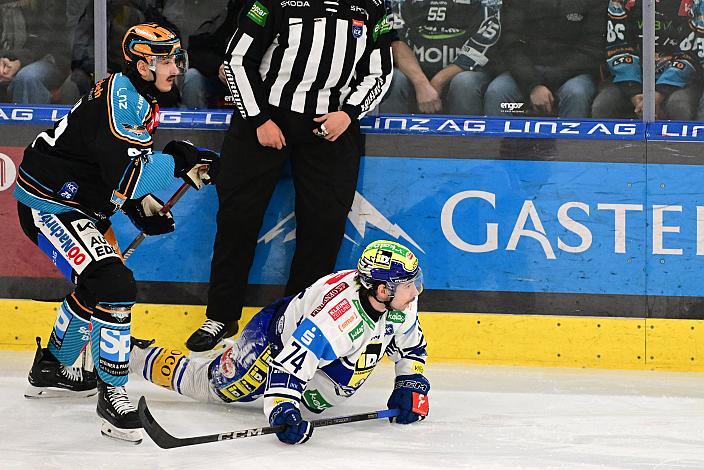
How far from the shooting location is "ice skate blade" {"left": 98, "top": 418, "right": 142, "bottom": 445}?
3895 mm

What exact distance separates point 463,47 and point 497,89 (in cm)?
25

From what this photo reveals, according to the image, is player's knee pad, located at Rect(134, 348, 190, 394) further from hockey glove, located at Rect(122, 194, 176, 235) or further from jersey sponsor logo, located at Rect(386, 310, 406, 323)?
jersey sponsor logo, located at Rect(386, 310, 406, 323)

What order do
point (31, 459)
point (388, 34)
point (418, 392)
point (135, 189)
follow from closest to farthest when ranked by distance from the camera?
point (31, 459) → point (135, 189) → point (418, 392) → point (388, 34)

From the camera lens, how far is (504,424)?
4281 mm

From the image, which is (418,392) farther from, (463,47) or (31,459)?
(463,47)

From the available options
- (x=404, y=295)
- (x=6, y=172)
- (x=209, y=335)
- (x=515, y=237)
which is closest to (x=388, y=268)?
(x=404, y=295)

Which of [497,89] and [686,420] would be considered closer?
[686,420]

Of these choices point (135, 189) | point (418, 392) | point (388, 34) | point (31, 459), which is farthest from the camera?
point (388, 34)

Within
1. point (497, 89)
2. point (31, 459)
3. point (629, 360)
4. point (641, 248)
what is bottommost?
point (31, 459)

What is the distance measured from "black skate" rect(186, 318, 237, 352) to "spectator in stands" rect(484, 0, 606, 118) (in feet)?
5.63

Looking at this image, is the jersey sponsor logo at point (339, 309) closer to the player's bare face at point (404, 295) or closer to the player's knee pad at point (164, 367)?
the player's bare face at point (404, 295)

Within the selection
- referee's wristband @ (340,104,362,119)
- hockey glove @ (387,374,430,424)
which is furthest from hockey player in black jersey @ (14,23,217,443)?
referee's wristband @ (340,104,362,119)

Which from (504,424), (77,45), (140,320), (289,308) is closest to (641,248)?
(504,424)

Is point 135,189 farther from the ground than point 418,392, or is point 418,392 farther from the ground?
point 135,189
